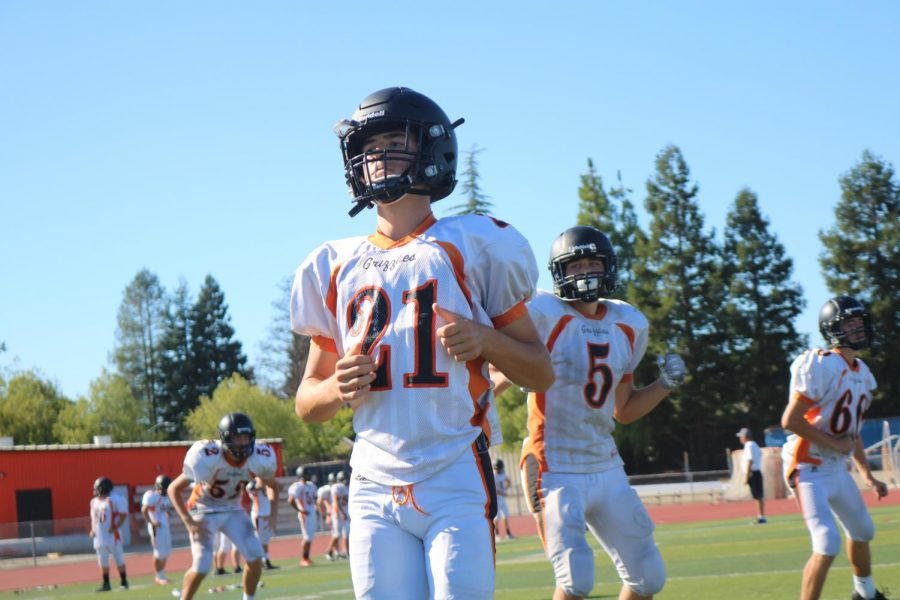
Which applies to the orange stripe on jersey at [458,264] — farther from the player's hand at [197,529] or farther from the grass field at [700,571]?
the player's hand at [197,529]

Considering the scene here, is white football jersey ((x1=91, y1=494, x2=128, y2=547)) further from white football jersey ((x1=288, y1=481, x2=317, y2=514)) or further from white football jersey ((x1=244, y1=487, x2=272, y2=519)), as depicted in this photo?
white football jersey ((x1=288, y1=481, x2=317, y2=514))

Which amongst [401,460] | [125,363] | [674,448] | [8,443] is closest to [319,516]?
[8,443]

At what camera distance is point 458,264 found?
4230mm

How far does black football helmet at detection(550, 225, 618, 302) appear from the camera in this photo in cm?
708

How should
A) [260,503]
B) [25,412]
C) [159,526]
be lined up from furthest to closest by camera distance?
1. [25,412]
2. [260,503]
3. [159,526]

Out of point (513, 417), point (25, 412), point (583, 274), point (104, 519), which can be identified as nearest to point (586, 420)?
point (583, 274)

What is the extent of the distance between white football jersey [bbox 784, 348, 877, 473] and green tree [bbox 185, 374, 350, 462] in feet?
247

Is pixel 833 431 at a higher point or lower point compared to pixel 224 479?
higher

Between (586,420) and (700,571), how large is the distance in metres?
7.19

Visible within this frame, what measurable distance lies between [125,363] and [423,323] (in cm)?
9972

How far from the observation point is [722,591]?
36.1 ft

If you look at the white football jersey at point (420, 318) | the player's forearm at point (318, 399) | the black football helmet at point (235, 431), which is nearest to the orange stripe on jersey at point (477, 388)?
the white football jersey at point (420, 318)

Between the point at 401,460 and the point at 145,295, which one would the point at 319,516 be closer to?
the point at 401,460

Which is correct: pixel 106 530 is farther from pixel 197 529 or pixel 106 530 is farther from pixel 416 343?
pixel 416 343
